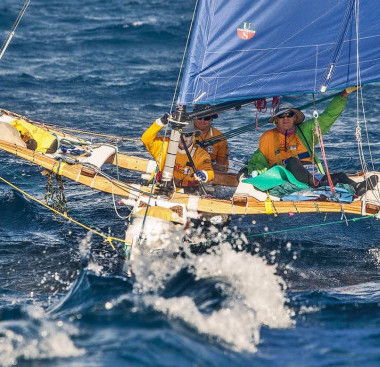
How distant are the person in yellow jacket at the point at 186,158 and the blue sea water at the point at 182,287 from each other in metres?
0.83

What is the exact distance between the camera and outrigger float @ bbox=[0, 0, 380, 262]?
29.1ft

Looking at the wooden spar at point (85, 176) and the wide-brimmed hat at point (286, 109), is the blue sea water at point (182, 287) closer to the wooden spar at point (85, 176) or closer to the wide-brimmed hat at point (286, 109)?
the wooden spar at point (85, 176)

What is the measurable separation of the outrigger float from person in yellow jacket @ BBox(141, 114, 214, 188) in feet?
1.10

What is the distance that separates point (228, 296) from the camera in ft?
24.4

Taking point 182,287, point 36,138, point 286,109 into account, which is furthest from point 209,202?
point 36,138

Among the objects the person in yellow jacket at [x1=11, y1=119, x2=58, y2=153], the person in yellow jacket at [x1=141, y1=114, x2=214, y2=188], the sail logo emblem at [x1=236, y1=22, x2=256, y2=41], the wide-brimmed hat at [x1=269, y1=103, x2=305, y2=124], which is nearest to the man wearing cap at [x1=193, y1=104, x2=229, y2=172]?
the person in yellow jacket at [x1=141, y1=114, x2=214, y2=188]

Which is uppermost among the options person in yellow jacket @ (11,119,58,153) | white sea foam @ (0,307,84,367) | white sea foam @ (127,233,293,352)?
person in yellow jacket @ (11,119,58,153)

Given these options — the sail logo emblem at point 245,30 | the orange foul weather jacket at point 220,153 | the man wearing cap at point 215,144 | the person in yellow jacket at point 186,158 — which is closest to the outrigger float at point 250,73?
the sail logo emblem at point 245,30

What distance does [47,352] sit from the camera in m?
6.39

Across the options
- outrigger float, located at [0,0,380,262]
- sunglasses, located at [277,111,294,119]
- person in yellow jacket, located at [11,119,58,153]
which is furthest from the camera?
person in yellow jacket, located at [11,119,58,153]

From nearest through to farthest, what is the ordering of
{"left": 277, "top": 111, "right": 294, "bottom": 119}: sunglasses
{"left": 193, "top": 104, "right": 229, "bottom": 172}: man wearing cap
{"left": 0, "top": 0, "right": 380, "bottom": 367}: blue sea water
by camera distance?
1. {"left": 0, "top": 0, "right": 380, "bottom": 367}: blue sea water
2. {"left": 277, "top": 111, "right": 294, "bottom": 119}: sunglasses
3. {"left": 193, "top": 104, "right": 229, "bottom": 172}: man wearing cap

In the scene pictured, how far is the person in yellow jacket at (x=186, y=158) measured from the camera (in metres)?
9.59

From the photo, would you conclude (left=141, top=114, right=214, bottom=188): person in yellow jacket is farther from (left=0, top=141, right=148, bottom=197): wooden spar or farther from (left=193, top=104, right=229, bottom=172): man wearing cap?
(left=193, top=104, right=229, bottom=172): man wearing cap

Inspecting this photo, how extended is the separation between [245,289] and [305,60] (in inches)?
129
